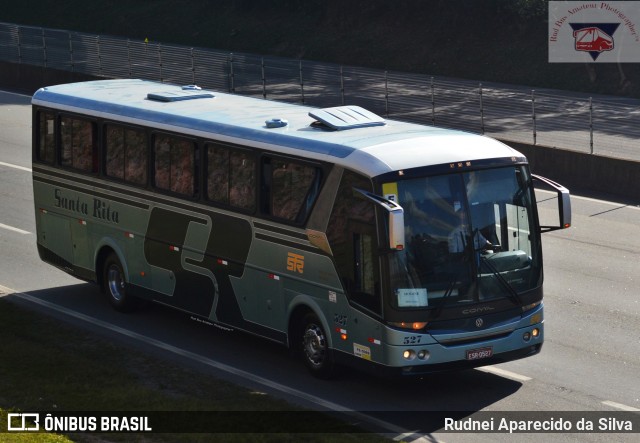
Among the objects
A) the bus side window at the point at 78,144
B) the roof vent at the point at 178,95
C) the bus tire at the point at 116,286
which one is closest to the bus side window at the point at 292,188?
the roof vent at the point at 178,95

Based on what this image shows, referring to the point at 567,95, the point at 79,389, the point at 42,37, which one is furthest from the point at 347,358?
the point at 42,37

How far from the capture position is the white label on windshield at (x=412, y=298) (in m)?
12.5

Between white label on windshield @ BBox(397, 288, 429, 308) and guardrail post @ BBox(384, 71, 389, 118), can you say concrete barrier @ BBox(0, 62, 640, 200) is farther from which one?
white label on windshield @ BBox(397, 288, 429, 308)

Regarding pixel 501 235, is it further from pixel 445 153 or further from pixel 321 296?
pixel 321 296

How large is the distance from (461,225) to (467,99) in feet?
63.2

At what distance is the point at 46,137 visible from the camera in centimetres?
1819

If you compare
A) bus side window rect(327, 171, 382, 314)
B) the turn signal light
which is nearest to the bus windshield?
the turn signal light

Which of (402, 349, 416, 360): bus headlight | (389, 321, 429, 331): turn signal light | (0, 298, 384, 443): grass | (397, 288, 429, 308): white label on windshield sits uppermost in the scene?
(397, 288, 429, 308): white label on windshield

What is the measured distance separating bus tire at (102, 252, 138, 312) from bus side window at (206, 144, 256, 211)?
2.65m

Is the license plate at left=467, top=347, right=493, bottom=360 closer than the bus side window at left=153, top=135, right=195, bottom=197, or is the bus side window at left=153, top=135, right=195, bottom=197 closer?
the license plate at left=467, top=347, right=493, bottom=360

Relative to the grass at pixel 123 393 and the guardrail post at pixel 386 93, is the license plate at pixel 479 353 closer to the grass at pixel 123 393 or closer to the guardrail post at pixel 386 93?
the grass at pixel 123 393

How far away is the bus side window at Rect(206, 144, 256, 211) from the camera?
14.5m

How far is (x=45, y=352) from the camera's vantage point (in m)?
14.7

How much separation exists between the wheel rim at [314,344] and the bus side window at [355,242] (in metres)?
0.89
